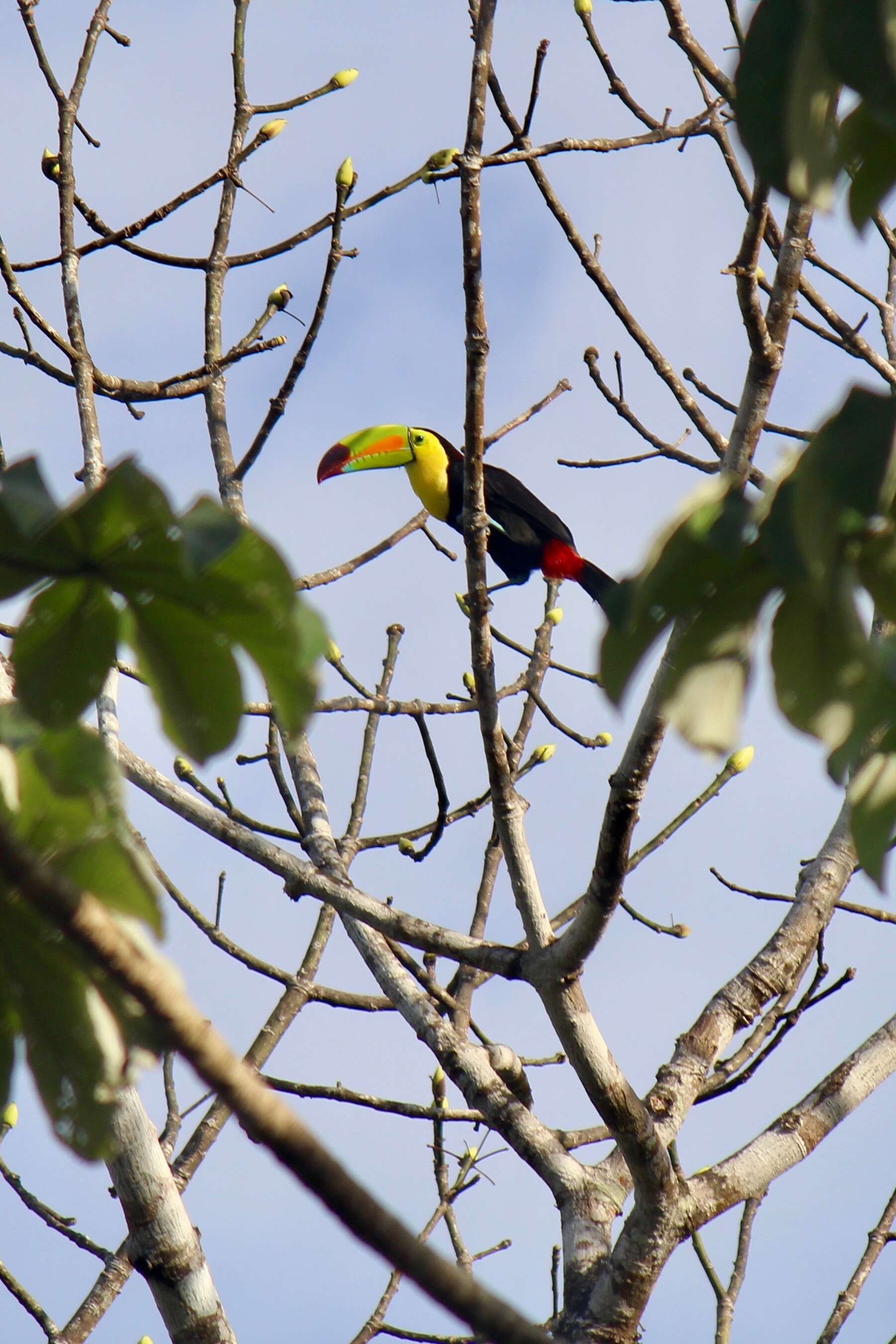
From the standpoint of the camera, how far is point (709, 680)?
775 millimetres

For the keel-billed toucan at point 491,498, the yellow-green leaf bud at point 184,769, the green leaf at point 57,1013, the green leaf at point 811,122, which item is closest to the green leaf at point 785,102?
the green leaf at point 811,122

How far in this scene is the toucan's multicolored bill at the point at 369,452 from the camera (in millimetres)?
7797

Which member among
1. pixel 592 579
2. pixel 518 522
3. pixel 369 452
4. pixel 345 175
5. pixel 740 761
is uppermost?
pixel 369 452

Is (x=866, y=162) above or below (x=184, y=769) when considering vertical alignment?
below

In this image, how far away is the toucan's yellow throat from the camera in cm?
818

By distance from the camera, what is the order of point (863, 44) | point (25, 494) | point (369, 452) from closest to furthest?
point (863, 44)
point (25, 494)
point (369, 452)

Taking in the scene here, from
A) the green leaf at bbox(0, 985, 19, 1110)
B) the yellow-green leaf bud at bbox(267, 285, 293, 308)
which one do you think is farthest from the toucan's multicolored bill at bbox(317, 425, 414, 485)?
the green leaf at bbox(0, 985, 19, 1110)

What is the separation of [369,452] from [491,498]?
1.02 meters

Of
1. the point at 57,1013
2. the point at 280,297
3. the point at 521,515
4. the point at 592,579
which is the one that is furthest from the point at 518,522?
the point at 57,1013

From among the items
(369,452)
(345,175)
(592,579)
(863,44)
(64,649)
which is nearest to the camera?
A: (863,44)

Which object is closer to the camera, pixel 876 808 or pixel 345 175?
pixel 876 808

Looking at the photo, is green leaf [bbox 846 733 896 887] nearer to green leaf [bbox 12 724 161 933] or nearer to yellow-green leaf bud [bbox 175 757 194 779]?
green leaf [bbox 12 724 161 933]

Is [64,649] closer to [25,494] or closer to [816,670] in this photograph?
[25,494]

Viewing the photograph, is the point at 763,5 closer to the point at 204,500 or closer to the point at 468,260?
the point at 204,500
